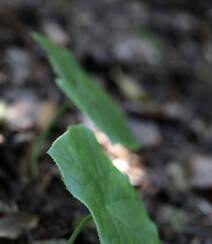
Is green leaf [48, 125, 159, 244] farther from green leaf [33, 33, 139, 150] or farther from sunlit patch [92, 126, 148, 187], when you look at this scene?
sunlit patch [92, 126, 148, 187]

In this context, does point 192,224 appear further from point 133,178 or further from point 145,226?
point 145,226

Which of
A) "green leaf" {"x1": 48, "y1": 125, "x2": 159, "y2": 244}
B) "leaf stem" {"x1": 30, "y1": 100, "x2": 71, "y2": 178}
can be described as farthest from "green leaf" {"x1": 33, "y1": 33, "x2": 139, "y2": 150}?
"green leaf" {"x1": 48, "y1": 125, "x2": 159, "y2": 244}

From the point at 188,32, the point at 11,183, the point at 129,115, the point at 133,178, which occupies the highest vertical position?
the point at 188,32

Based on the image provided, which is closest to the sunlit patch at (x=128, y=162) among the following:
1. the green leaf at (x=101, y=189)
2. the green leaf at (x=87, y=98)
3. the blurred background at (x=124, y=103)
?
the blurred background at (x=124, y=103)

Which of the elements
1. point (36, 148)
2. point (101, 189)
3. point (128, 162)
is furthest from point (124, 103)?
point (101, 189)

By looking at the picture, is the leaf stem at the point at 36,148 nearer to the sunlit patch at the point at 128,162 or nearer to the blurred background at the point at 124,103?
the blurred background at the point at 124,103

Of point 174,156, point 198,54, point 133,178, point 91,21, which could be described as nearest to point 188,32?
point 198,54
